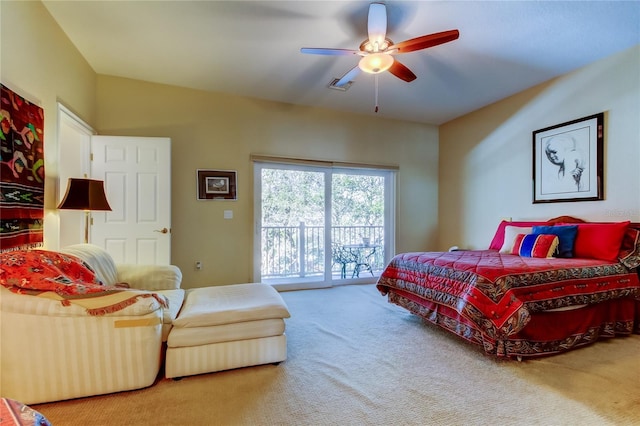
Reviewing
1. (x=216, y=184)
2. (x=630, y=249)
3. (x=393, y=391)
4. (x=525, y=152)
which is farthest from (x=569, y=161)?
(x=216, y=184)

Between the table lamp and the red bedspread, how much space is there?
2930 mm

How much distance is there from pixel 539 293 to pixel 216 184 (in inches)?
139

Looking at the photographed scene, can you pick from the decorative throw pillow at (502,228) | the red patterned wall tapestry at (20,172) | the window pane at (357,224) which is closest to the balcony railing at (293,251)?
the window pane at (357,224)

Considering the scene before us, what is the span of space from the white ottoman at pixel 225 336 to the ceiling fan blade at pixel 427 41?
208 centimetres

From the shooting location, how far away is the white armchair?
5.07ft

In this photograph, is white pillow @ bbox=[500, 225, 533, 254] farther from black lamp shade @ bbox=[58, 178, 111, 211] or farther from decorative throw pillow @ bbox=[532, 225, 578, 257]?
black lamp shade @ bbox=[58, 178, 111, 211]

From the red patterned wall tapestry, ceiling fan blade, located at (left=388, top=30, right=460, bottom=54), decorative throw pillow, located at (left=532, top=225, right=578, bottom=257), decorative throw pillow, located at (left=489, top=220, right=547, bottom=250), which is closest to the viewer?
the red patterned wall tapestry

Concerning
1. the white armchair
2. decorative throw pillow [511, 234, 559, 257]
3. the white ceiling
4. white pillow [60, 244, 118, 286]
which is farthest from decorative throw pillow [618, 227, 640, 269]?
white pillow [60, 244, 118, 286]

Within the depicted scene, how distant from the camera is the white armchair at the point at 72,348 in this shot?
1.54 m

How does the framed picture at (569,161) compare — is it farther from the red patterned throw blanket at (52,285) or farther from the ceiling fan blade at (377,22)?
the red patterned throw blanket at (52,285)

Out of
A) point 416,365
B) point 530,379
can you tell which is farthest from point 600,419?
point 416,365

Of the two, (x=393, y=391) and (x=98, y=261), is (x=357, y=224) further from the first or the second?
(x=98, y=261)

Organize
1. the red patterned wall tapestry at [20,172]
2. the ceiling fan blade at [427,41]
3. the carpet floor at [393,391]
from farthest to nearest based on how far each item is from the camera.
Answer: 1. the ceiling fan blade at [427,41]
2. the red patterned wall tapestry at [20,172]
3. the carpet floor at [393,391]

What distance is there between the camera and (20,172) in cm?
199
